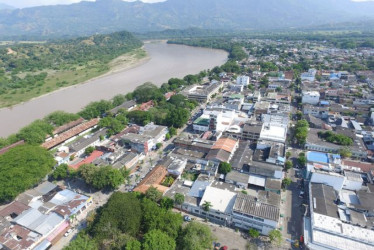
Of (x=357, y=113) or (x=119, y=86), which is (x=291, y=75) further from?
(x=119, y=86)

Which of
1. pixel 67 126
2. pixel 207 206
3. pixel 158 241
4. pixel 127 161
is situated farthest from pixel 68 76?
pixel 158 241

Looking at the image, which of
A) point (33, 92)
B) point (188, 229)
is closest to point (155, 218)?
point (188, 229)

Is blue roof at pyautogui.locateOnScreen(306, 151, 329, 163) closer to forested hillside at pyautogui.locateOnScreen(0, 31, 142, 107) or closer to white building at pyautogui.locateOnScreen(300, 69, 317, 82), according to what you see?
white building at pyautogui.locateOnScreen(300, 69, 317, 82)

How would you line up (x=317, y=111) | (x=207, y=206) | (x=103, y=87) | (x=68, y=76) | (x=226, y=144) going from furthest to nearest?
(x=68, y=76), (x=103, y=87), (x=317, y=111), (x=226, y=144), (x=207, y=206)

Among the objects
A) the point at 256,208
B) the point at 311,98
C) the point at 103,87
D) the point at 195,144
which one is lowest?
the point at 103,87

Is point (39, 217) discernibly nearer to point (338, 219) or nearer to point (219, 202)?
point (219, 202)
